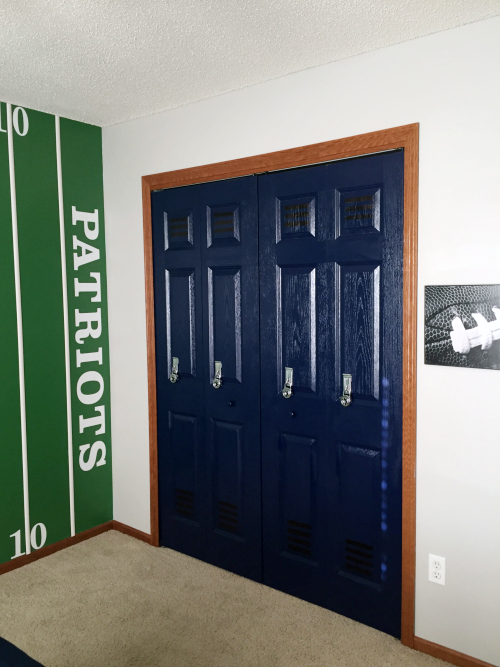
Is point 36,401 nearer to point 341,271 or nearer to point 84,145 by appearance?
point 84,145

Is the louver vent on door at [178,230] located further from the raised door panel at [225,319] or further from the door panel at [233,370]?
the raised door panel at [225,319]

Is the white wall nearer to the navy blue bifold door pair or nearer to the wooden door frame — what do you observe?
the wooden door frame

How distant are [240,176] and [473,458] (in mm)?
1744

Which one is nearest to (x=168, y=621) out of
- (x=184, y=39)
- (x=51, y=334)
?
(x=51, y=334)

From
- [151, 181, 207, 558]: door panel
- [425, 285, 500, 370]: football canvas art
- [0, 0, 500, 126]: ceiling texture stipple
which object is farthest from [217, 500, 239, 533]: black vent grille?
[0, 0, 500, 126]: ceiling texture stipple

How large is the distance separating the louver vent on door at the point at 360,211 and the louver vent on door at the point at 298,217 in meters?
0.16

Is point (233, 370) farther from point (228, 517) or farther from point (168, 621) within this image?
point (168, 621)

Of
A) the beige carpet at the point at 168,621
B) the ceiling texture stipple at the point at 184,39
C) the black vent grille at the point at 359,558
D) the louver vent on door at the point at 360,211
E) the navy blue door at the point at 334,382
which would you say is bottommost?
the beige carpet at the point at 168,621

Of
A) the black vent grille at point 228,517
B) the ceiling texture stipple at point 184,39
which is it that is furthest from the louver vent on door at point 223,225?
the black vent grille at point 228,517

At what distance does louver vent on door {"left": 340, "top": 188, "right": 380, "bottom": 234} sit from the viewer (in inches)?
95.8

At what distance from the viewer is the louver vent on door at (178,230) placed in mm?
3096

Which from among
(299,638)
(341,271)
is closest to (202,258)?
(341,271)

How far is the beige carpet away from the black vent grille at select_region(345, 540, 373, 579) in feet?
0.81

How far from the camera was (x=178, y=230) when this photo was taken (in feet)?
10.3
